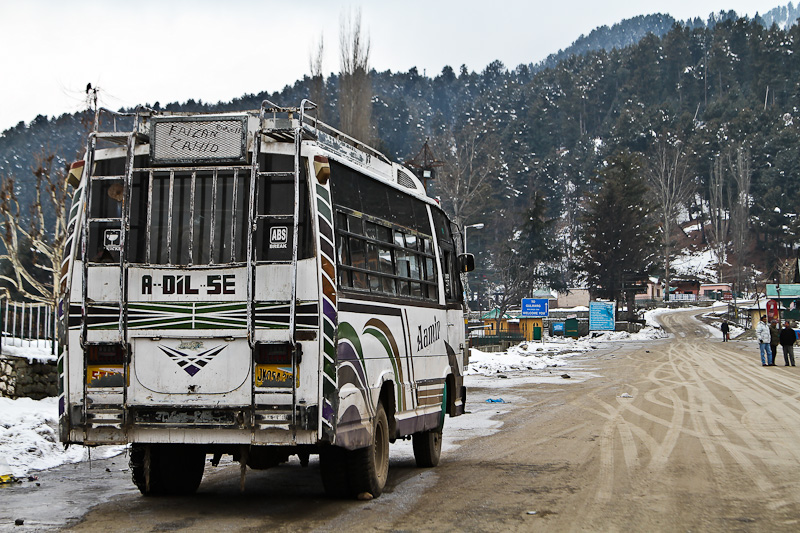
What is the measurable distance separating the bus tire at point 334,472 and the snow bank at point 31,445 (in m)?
4.20

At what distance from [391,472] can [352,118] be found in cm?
4570

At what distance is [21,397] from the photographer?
16484mm

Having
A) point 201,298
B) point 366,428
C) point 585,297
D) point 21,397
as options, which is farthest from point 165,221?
point 585,297

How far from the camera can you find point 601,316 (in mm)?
78312

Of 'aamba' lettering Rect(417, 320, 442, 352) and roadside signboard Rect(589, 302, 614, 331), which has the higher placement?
roadside signboard Rect(589, 302, 614, 331)

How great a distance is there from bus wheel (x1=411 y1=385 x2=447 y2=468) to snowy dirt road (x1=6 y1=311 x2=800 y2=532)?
0.22m

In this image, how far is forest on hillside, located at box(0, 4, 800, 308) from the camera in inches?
4860

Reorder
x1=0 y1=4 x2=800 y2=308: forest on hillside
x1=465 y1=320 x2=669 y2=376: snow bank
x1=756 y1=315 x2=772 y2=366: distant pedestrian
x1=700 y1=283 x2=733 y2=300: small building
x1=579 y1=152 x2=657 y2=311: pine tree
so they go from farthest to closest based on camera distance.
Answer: x1=700 y1=283 x2=733 y2=300: small building → x1=0 y1=4 x2=800 y2=308: forest on hillside → x1=579 y1=152 x2=657 y2=311: pine tree → x1=465 y1=320 x2=669 y2=376: snow bank → x1=756 y1=315 x2=772 y2=366: distant pedestrian

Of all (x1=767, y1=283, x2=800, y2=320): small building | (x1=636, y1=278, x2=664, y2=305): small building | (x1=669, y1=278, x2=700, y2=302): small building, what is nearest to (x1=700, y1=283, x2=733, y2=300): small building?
(x1=669, y1=278, x2=700, y2=302): small building

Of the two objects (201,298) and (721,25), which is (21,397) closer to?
(201,298)

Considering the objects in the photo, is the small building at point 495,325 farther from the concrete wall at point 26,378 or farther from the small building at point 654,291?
the small building at point 654,291

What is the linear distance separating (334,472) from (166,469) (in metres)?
1.69

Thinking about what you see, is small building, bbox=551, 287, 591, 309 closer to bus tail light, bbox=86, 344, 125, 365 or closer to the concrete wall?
the concrete wall

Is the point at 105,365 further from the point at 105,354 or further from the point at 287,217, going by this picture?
the point at 287,217
